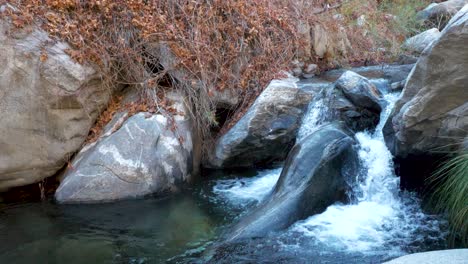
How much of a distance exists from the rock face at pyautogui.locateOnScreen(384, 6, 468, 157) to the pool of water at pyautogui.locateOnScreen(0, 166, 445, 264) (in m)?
1.03

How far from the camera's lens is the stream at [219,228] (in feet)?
14.0

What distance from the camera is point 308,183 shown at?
16.2 feet

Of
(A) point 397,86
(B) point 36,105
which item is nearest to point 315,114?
(A) point 397,86

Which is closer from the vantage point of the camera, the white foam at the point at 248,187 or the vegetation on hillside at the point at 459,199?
the vegetation on hillside at the point at 459,199

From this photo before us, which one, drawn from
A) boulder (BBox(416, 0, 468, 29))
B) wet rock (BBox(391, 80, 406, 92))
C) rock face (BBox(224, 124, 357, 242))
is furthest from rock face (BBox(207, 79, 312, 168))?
boulder (BBox(416, 0, 468, 29))

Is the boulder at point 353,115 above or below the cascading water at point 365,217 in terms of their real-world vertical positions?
above

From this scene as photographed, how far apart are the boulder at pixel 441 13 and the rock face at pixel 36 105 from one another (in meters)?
8.87

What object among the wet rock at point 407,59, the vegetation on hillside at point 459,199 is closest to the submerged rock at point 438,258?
the vegetation on hillside at point 459,199

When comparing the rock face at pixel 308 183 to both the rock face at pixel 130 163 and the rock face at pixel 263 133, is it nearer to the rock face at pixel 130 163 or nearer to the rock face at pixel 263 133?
the rock face at pixel 263 133

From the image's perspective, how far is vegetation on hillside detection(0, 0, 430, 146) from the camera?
608 cm

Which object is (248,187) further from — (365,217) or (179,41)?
(179,41)

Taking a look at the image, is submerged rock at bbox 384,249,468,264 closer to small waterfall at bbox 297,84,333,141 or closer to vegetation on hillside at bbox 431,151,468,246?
vegetation on hillside at bbox 431,151,468,246

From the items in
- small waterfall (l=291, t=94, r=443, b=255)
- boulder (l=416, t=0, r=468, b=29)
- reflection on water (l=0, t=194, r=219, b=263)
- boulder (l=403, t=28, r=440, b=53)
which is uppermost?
boulder (l=416, t=0, r=468, b=29)

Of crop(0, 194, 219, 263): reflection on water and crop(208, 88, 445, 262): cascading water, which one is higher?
crop(208, 88, 445, 262): cascading water
